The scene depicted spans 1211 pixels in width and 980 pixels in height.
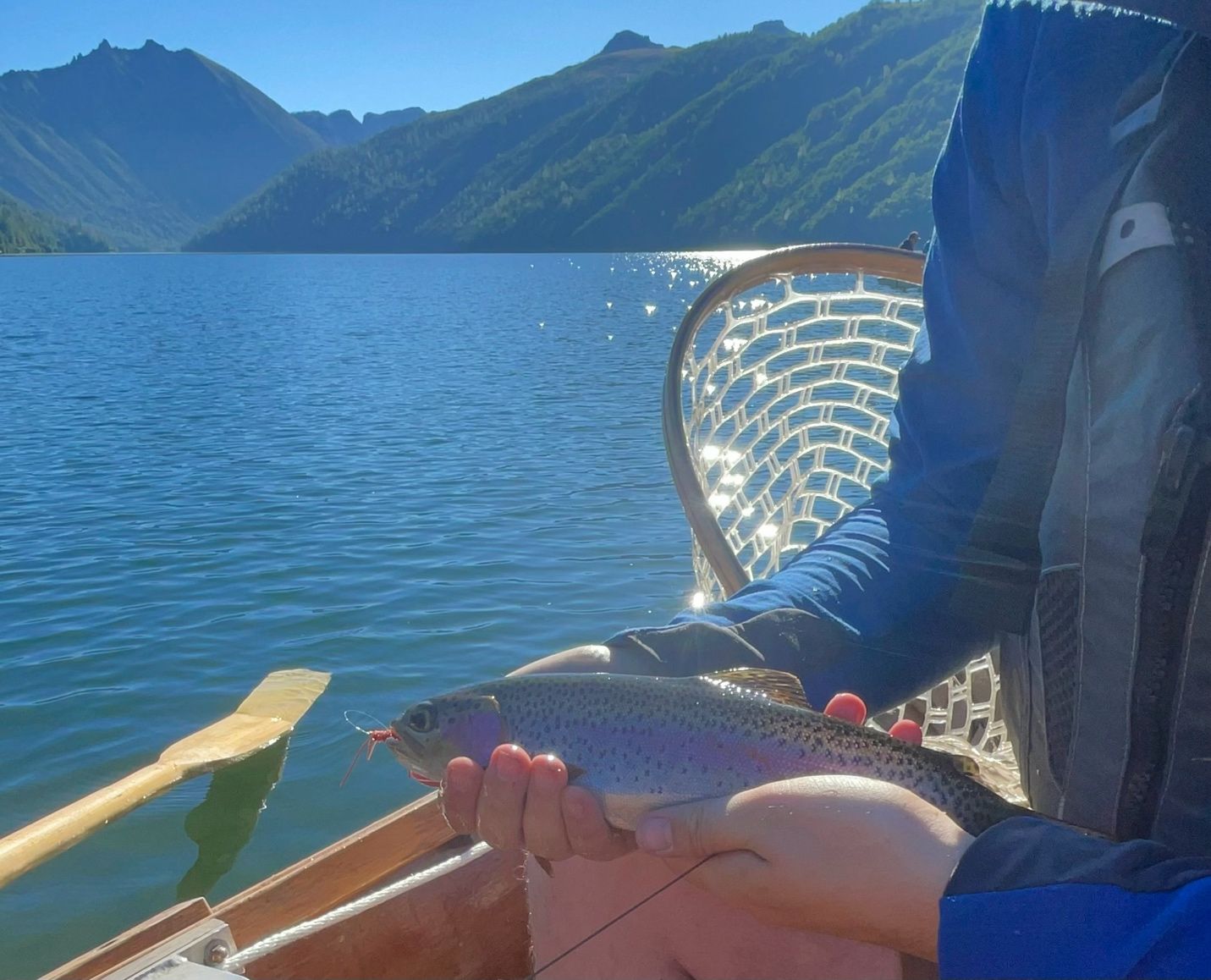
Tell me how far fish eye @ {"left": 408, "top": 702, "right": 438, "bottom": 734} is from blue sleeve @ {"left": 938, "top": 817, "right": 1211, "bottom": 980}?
5.25 ft

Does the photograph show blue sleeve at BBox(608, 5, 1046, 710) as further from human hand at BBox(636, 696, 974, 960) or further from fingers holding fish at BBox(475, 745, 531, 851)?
human hand at BBox(636, 696, 974, 960)

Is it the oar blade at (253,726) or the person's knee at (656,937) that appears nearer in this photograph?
the person's knee at (656,937)

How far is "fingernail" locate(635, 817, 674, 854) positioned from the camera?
86.4 inches

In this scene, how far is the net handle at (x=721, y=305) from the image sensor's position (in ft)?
16.3

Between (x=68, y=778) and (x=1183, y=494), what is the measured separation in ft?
31.1

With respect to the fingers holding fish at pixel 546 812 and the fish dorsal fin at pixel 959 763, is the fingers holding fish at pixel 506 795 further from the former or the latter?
the fish dorsal fin at pixel 959 763

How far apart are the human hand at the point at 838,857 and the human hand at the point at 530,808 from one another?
34cm

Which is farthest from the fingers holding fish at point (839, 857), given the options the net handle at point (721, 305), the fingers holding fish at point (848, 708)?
the net handle at point (721, 305)

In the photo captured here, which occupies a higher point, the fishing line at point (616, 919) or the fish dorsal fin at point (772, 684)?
the fish dorsal fin at point (772, 684)

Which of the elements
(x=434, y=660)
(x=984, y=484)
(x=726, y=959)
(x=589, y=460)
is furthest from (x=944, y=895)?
(x=589, y=460)

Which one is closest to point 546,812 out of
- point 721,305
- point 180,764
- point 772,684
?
point 772,684

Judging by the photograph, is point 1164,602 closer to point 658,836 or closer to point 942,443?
point 942,443

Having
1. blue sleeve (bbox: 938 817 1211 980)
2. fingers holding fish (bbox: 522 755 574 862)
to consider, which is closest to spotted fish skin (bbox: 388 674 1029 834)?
fingers holding fish (bbox: 522 755 574 862)

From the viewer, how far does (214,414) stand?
27.6m
